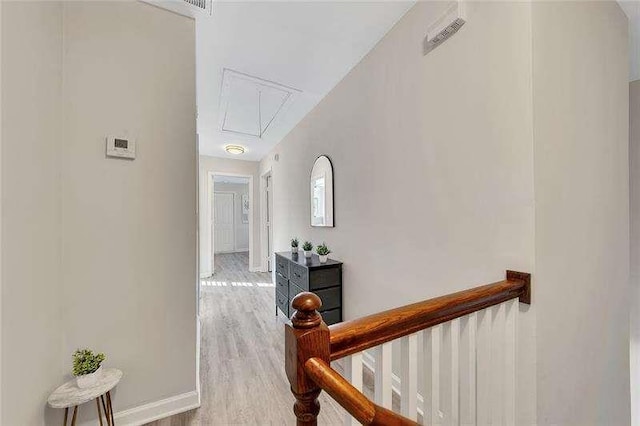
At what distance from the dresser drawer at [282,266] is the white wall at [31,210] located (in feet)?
6.20

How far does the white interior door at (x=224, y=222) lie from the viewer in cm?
845

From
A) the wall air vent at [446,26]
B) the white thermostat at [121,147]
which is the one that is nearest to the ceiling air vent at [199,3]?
the white thermostat at [121,147]

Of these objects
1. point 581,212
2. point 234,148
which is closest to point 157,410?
point 581,212

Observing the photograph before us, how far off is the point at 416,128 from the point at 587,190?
939mm

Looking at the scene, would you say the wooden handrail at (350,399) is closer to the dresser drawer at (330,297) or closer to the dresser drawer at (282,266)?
the dresser drawer at (330,297)

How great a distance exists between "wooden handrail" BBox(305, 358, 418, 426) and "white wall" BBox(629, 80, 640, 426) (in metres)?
2.75

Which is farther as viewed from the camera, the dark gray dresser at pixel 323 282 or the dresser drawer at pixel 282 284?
the dresser drawer at pixel 282 284

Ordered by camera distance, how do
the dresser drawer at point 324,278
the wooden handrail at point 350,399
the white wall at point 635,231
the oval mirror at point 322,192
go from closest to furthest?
1. the wooden handrail at point 350,399
2. the white wall at point 635,231
3. the dresser drawer at point 324,278
4. the oval mirror at point 322,192

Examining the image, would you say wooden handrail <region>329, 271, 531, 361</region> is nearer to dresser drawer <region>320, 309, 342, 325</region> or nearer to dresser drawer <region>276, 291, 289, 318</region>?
dresser drawer <region>320, 309, 342, 325</region>

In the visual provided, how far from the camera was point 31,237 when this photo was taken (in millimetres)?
1160

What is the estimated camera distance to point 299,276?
2.68 meters

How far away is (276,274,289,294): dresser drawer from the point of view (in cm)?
304

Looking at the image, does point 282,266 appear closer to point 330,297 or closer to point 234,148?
point 330,297

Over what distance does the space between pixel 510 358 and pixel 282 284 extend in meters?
2.42
